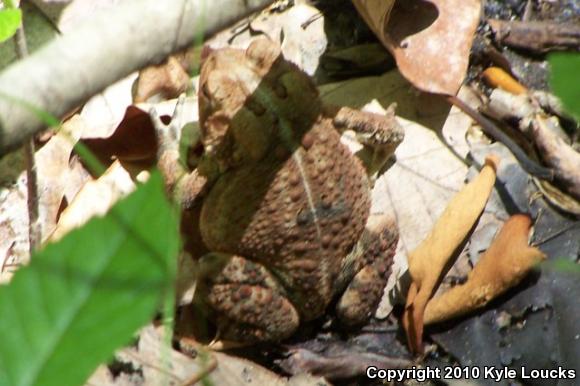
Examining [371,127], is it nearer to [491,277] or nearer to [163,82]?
[491,277]

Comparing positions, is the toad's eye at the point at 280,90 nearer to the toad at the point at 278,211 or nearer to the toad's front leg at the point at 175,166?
the toad at the point at 278,211

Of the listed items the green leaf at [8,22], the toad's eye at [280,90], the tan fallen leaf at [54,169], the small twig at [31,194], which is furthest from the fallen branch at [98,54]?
the tan fallen leaf at [54,169]

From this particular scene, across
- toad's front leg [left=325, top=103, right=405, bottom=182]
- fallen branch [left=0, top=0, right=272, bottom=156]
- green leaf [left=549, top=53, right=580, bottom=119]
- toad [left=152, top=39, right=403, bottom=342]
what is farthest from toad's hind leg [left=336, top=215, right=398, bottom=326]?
green leaf [left=549, top=53, right=580, bottom=119]

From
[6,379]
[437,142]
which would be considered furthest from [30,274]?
[437,142]

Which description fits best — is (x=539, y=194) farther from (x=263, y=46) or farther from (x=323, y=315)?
(x=263, y=46)

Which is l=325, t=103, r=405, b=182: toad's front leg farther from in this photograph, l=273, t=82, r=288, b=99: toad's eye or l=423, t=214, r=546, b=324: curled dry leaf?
l=423, t=214, r=546, b=324: curled dry leaf

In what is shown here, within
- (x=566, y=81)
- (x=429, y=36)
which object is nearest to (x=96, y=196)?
(x=429, y=36)
